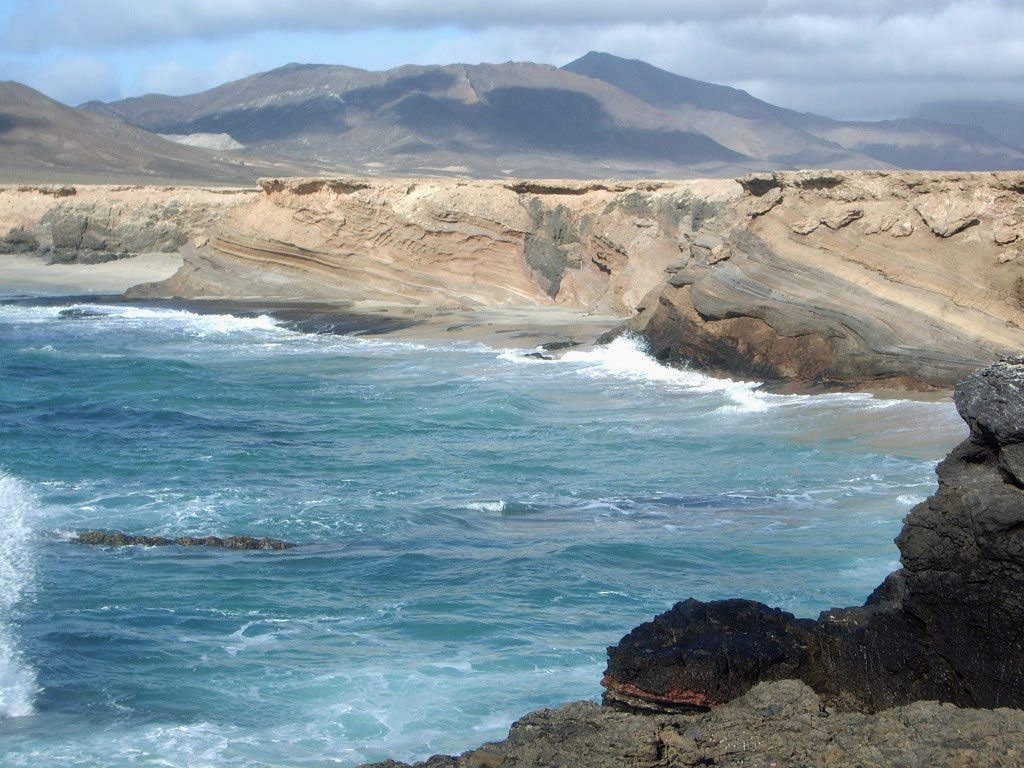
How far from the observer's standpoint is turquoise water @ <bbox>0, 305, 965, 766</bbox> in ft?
19.7

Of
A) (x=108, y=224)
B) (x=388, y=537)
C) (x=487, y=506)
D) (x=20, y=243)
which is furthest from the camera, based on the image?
(x=20, y=243)

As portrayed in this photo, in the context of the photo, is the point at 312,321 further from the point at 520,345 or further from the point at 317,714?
the point at 317,714

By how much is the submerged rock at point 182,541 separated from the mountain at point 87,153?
4463 centimetres

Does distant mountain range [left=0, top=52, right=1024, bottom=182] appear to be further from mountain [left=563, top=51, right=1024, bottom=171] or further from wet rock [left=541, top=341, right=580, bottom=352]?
wet rock [left=541, top=341, right=580, bottom=352]

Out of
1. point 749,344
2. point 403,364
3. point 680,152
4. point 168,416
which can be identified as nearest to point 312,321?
point 403,364

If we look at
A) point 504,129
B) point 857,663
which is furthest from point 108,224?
point 504,129

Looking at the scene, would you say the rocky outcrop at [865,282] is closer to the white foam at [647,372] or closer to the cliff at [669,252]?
the cliff at [669,252]

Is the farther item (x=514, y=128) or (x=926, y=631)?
(x=514, y=128)

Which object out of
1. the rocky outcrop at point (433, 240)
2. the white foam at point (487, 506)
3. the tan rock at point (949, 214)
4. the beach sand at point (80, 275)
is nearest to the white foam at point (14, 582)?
the white foam at point (487, 506)

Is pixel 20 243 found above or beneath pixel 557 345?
above

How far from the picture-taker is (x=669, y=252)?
2261 centimetres

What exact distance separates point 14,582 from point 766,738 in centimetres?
593

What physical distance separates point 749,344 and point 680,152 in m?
99.2

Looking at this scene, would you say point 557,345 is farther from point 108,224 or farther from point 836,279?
point 108,224
